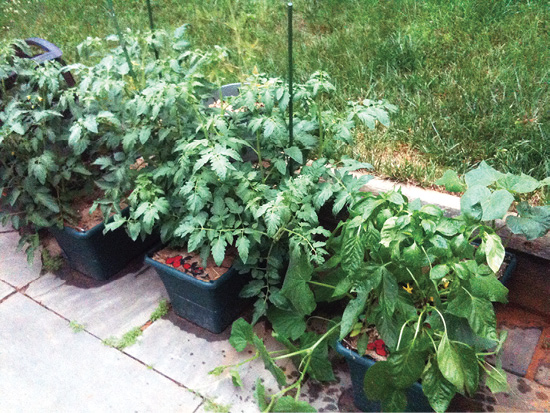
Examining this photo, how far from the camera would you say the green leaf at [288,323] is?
7.52 feet

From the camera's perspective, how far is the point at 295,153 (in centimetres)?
222

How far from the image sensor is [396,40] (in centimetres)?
350

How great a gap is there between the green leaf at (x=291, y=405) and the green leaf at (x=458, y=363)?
54cm

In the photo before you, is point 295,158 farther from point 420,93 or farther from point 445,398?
point 420,93

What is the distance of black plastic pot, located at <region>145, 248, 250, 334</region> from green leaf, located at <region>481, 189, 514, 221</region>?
3.77ft

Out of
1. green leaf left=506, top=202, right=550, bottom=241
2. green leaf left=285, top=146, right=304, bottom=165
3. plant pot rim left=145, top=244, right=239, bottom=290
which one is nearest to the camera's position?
green leaf left=506, top=202, right=550, bottom=241

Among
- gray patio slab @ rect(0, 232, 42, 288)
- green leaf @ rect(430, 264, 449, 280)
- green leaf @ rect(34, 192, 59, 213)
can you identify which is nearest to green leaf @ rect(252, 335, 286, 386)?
green leaf @ rect(430, 264, 449, 280)

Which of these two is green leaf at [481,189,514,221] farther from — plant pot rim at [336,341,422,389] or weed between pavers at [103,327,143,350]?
weed between pavers at [103,327,143,350]

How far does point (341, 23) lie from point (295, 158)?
2.21m

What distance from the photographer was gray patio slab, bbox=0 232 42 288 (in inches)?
116

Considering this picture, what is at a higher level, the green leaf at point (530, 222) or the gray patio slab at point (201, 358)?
the green leaf at point (530, 222)

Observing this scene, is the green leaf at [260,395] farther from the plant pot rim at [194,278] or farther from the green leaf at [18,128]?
the green leaf at [18,128]

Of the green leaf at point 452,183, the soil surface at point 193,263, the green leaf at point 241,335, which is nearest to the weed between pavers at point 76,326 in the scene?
the soil surface at point 193,263

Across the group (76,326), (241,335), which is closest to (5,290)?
(76,326)
